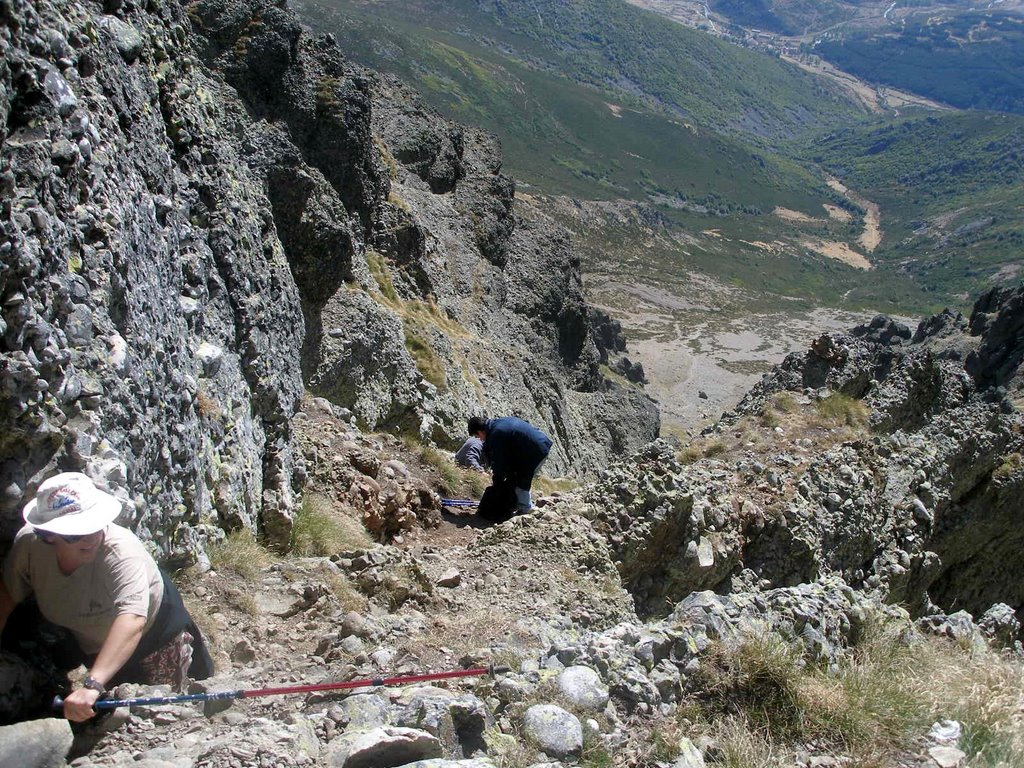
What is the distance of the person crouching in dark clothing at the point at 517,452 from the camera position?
463 inches

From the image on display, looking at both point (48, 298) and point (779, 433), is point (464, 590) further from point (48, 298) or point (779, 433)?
point (779, 433)

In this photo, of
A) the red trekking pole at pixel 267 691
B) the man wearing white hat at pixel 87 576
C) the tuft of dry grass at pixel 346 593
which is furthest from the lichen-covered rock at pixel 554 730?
the tuft of dry grass at pixel 346 593

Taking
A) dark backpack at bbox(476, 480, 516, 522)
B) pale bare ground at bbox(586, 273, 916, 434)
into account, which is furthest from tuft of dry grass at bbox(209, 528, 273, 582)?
pale bare ground at bbox(586, 273, 916, 434)

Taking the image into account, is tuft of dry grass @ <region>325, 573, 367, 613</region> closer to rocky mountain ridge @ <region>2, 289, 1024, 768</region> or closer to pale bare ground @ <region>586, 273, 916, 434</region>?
rocky mountain ridge @ <region>2, 289, 1024, 768</region>

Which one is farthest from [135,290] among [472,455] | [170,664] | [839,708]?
[472,455]

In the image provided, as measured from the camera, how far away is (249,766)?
4480 millimetres

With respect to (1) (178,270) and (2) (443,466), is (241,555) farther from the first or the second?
(2) (443,466)

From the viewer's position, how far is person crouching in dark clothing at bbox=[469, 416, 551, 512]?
38.5 ft

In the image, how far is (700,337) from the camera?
387ft

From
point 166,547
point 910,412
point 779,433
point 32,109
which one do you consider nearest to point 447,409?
point 779,433

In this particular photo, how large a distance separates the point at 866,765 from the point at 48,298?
6060mm

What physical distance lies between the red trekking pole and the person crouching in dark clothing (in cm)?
580

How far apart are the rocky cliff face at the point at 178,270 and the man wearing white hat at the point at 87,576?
353 mm

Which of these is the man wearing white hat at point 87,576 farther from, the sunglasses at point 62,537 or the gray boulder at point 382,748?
the gray boulder at point 382,748
